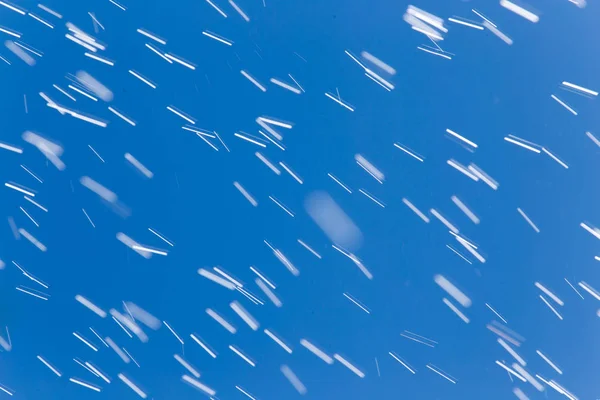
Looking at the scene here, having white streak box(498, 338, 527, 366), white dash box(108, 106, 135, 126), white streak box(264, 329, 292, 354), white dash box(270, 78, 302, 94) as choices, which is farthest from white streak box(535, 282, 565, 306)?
white dash box(108, 106, 135, 126)

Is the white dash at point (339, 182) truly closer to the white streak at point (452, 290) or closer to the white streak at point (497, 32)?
the white streak at point (452, 290)

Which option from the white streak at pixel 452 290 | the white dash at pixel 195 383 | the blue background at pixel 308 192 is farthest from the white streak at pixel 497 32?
the white dash at pixel 195 383

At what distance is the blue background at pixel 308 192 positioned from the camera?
787 millimetres

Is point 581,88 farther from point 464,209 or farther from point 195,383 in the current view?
point 195,383

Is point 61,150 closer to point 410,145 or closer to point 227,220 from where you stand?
point 227,220

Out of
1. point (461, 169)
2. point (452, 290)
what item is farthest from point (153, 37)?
point (452, 290)

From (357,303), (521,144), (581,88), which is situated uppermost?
(581,88)

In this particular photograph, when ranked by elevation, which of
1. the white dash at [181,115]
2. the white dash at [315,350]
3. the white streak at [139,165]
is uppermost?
the white dash at [181,115]

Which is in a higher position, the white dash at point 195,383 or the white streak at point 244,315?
the white streak at point 244,315

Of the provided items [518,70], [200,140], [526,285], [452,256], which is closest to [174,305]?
[200,140]

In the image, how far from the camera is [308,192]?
2.65 feet

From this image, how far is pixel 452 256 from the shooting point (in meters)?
0.81

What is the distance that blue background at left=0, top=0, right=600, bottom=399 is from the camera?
0.79 metres

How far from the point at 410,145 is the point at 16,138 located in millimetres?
753
